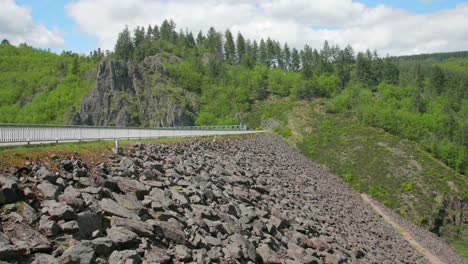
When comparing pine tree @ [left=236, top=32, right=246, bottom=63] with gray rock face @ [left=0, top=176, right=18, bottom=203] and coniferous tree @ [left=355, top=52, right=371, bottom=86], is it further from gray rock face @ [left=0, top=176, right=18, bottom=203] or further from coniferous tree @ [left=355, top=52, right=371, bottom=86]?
gray rock face @ [left=0, top=176, right=18, bottom=203]

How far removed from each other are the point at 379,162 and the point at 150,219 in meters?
77.9

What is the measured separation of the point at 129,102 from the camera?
355 ft

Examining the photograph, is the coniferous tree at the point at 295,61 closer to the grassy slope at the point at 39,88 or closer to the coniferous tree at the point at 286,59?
the coniferous tree at the point at 286,59

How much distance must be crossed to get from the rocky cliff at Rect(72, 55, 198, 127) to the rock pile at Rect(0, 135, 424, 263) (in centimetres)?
8997

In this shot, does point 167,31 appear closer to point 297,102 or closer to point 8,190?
point 297,102

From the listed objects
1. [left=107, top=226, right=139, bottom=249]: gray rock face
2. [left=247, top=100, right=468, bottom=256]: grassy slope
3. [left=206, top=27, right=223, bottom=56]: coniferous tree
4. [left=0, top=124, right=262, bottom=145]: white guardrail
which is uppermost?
[left=206, top=27, right=223, bottom=56]: coniferous tree

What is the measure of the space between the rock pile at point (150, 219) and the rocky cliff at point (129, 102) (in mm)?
89969

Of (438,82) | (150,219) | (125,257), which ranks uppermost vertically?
(438,82)

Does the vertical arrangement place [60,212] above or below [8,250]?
above

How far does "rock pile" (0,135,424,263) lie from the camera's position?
303 inches

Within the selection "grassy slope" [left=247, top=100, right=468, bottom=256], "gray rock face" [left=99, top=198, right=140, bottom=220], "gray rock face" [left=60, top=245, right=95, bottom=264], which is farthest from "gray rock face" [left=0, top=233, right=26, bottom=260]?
"grassy slope" [left=247, top=100, right=468, bottom=256]

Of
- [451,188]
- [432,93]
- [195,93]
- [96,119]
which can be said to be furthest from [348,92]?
[96,119]

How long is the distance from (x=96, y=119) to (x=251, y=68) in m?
81.2

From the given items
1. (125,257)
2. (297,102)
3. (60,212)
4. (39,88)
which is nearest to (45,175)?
(60,212)
